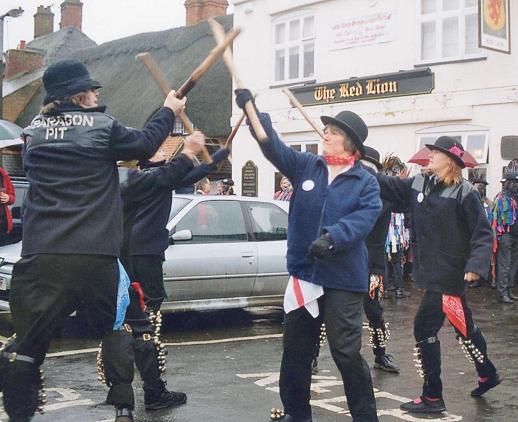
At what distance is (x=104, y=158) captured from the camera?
14.5ft

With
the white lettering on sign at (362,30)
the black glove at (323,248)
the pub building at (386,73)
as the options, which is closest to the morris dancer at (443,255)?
the black glove at (323,248)

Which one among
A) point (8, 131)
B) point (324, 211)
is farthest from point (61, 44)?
point (324, 211)

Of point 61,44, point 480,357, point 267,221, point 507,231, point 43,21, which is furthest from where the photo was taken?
point 43,21

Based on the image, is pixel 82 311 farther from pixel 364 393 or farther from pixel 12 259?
pixel 12 259

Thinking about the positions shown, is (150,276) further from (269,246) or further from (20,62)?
(20,62)

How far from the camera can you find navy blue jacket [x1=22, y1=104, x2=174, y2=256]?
4320 mm

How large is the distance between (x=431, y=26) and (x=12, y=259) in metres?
11.2

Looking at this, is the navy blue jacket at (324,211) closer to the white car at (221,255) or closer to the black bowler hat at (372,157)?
the black bowler hat at (372,157)

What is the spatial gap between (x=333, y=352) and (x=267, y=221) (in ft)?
16.8

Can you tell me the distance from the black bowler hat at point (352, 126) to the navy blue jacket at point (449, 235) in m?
1.01

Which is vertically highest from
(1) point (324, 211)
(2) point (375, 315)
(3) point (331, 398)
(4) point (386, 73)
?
(4) point (386, 73)

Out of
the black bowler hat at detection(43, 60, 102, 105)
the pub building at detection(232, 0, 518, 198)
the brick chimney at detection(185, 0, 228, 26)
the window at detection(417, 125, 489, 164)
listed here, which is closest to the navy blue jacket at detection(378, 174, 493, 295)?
the black bowler hat at detection(43, 60, 102, 105)

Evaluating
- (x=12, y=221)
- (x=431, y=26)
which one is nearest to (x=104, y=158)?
(x=12, y=221)

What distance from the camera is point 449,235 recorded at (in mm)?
5762
